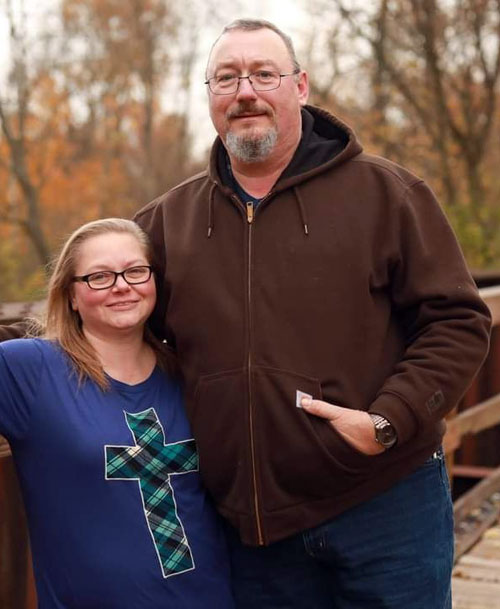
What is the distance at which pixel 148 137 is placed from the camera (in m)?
33.1

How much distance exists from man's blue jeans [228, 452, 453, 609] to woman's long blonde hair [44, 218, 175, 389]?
665 mm

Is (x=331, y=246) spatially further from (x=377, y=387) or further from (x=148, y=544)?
(x=148, y=544)

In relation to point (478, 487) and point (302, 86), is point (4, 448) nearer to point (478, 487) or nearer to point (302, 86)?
point (302, 86)

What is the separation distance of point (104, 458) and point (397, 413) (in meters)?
0.82

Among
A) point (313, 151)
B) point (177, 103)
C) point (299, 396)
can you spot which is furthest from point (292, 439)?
point (177, 103)

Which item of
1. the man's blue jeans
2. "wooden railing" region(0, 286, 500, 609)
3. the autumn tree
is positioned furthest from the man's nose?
the autumn tree

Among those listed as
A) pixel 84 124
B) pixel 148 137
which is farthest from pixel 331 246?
pixel 84 124

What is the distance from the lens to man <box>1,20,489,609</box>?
9.76 ft

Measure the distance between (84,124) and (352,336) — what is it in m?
37.0

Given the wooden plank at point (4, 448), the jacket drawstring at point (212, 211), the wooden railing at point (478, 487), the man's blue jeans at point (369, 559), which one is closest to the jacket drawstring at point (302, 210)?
the jacket drawstring at point (212, 211)

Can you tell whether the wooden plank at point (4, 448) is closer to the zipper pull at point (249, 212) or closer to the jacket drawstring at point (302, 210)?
the zipper pull at point (249, 212)

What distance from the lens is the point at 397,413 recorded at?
2924mm

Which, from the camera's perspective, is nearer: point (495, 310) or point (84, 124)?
point (495, 310)

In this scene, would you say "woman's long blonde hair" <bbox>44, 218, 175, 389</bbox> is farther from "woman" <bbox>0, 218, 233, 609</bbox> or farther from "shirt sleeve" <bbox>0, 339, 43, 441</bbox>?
"shirt sleeve" <bbox>0, 339, 43, 441</bbox>
